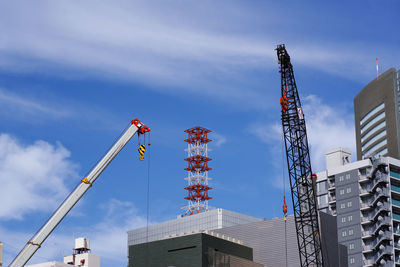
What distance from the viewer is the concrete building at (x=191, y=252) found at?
6462 inches

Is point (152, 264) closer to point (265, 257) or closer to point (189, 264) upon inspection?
point (189, 264)

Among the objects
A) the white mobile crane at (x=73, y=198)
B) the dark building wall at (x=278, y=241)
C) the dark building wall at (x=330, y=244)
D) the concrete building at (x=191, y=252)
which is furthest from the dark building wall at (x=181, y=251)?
the white mobile crane at (x=73, y=198)

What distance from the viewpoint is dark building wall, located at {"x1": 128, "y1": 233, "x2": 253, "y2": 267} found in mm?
164163

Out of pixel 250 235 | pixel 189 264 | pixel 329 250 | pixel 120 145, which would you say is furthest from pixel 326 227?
pixel 120 145

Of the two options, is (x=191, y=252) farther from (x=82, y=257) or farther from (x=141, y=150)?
(x=141, y=150)

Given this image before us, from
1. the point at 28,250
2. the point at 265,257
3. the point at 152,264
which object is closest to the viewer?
the point at 28,250

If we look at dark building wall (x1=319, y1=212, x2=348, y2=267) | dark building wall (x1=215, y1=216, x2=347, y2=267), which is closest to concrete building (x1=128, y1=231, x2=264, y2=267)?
dark building wall (x1=215, y1=216, x2=347, y2=267)

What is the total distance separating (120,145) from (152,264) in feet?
155

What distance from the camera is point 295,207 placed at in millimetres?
161750

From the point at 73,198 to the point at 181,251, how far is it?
1900 inches

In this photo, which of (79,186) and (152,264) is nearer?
(79,186)

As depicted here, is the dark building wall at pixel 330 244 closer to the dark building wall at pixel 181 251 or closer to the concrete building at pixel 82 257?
the dark building wall at pixel 181 251

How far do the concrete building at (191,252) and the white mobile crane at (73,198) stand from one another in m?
39.3

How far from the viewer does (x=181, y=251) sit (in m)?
167
